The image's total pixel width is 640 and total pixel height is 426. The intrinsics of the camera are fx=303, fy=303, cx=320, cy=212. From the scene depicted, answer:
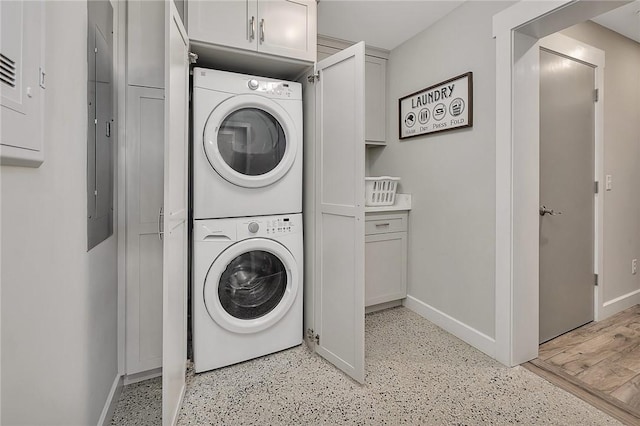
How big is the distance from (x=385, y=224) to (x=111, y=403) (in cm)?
214

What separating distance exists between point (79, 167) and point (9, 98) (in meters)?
0.49

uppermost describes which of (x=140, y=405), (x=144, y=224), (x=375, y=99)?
(x=375, y=99)

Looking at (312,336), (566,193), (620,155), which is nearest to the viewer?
(312,336)

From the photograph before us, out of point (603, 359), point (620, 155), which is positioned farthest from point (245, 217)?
point (620, 155)

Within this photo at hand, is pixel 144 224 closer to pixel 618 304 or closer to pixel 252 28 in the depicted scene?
pixel 252 28

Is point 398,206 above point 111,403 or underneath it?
above

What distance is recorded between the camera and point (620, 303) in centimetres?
265

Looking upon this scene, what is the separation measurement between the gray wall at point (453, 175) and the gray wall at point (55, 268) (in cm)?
219

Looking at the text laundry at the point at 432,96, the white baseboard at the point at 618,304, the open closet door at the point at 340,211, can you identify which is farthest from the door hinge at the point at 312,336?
the white baseboard at the point at 618,304

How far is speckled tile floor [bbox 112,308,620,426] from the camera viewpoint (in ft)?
4.87

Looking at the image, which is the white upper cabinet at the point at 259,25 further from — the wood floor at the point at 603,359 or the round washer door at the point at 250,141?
the wood floor at the point at 603,359

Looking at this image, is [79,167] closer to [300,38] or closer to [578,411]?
[300,38]

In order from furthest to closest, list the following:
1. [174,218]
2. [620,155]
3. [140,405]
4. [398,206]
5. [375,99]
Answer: [375,99]
[398,206]
[620,155]
[140,405]
[174,218]

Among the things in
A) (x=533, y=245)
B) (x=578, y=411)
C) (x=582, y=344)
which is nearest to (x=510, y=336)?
(x=578, y=411)
